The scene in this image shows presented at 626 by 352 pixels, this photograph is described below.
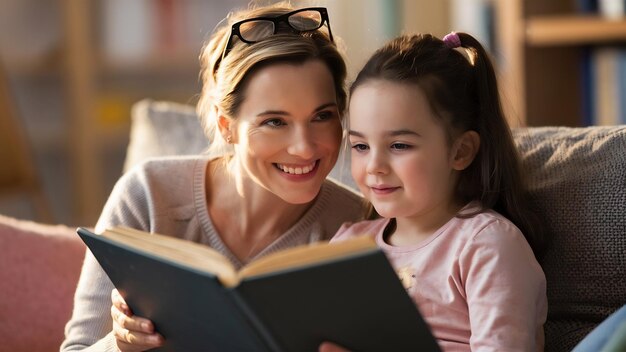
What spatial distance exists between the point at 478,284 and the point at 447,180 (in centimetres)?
21

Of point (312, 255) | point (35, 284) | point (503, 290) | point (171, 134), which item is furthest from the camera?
point (171, 134)

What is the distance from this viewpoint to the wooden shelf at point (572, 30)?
2.74 m

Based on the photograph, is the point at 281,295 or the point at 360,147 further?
the point at 360,147

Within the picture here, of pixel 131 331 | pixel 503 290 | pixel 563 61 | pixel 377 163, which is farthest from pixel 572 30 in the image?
pixel 131 331

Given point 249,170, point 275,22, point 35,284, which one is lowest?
point 35,284

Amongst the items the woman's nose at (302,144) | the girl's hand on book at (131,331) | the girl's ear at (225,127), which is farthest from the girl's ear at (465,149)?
the girl's hand on book at (131,331)

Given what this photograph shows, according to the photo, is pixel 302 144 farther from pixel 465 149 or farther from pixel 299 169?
pixel 465 149

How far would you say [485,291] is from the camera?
139 centimetres

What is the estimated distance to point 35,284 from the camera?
192 centimetres

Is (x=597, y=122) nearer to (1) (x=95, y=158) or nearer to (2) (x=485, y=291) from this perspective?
(2) (x=485, y=291)

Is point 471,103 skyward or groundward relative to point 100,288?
skyward

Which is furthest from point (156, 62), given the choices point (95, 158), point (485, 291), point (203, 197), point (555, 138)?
point (485, 291)

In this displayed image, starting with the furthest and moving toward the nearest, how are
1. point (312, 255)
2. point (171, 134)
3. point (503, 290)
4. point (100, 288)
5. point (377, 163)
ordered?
point (171, 134)
point (100, 288)
point (377, 163)
point (503, 290)
point (312, 255)

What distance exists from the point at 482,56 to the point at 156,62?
8.25ft
